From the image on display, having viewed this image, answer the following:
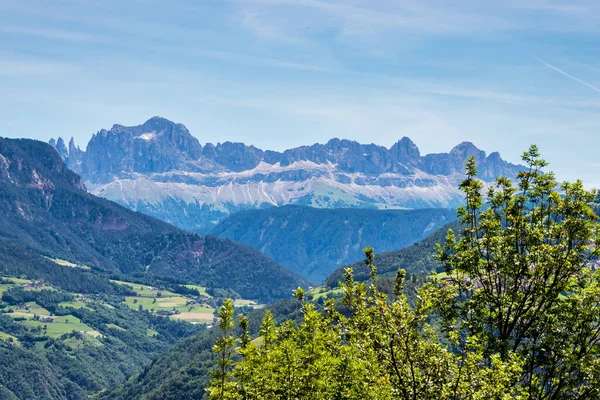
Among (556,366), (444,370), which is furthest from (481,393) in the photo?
(556,366)

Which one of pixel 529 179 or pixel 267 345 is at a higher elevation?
pixel 529 179

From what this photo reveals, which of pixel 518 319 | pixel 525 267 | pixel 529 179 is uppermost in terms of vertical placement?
pixel 529 179

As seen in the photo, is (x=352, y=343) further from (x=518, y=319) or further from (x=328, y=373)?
(x=518, y=319)

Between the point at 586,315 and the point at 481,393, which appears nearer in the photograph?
the point at 481,393

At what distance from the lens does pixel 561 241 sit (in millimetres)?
37656

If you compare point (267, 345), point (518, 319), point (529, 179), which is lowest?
point (267, 345)

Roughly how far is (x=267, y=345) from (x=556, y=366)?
58.7 feet

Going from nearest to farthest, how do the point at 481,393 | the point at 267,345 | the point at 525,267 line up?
the point at 481,393 → the point at 525,267 → the point at 267,345

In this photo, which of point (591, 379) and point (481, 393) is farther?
point (591, 379)

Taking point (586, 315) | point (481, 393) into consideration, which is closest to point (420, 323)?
point (481, 393)

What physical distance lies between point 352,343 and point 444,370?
6.87m

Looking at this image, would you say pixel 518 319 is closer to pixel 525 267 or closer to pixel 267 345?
pixel 525 267

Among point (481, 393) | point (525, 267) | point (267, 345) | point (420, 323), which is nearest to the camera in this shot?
point (481, 393)

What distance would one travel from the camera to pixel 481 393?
2766 centimetres
